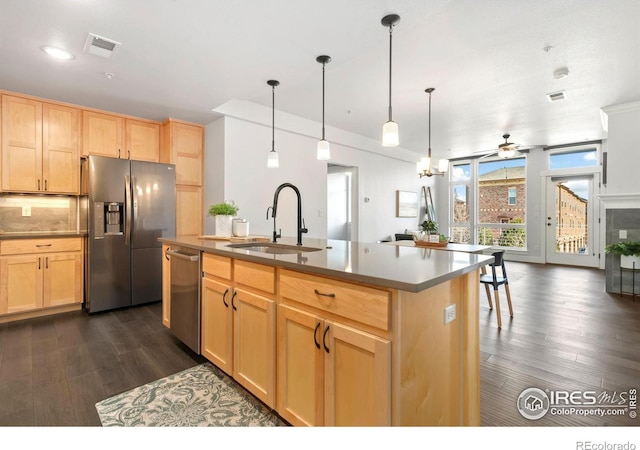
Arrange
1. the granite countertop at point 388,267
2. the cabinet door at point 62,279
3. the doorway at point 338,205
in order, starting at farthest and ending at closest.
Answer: the doorway at point 338,205
the cabinet door at point 62,279
the granite countertop at point 388,267

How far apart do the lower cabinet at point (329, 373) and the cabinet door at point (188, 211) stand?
3235mm

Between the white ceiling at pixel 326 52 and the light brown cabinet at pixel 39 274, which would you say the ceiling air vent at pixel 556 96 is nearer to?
the white ceiling at pixel 326 52

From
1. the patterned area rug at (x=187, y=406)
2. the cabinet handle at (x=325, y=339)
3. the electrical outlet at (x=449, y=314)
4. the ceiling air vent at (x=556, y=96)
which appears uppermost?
the ceiling air vent at (x=556, y=96)

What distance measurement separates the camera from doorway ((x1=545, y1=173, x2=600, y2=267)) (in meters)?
6.65

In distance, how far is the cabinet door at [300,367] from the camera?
1368mm

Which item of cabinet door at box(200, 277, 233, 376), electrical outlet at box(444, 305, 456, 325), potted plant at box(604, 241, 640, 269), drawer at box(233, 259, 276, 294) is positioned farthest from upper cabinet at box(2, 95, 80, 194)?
potted plant at box(604, 241, 640, 269)

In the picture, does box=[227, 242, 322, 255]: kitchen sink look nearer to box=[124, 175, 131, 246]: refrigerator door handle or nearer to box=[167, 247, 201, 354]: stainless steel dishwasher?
box=[167, 247, 201, 354]: stainless steel dishwasher

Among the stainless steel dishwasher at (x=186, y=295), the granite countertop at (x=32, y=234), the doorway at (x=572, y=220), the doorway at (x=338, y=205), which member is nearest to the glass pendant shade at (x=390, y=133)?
the stainless steel dishwasher at (x=186, y=295)

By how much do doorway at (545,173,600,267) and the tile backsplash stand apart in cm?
920

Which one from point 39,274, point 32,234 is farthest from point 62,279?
Result: point 32,234

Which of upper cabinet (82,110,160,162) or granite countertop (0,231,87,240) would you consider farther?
upper cabinet (82,110,160,162)

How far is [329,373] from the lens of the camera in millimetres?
1313
